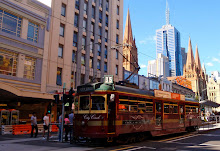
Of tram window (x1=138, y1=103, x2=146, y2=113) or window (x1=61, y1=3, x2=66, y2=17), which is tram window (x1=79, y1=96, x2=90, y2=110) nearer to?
tram window (x1=138, y1=103, x2=146, y2=113)

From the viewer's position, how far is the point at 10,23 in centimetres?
2309

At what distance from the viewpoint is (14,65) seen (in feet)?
76.3

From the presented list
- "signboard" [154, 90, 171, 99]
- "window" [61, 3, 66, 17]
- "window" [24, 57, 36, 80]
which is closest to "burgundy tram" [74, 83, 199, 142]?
"signboard" [154, 90, 171, 99]

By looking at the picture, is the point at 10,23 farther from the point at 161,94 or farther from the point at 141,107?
the point at 161,94

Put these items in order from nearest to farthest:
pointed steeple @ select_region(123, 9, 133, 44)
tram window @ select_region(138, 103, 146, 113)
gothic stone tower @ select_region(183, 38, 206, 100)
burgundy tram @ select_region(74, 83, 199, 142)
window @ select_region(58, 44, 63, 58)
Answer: burgundy tram @ select_region(74, 83, 199, 142) → tram window @ select_region(138, 103, 146, 113) → window @ select_region(58, 44, 63, 58) → pointed steeple @ select_region(123, 9, 133, 44) → gothic stone tower @ select_region(183, 38, 206, 100)

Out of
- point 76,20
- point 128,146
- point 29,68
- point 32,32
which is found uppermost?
point 76,20

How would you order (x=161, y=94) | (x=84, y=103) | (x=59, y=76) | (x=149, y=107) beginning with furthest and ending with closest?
1. (x=59, y=76)
2. (x=161, y=94)
3. (x=149, y=107)
4. (x=84, y=103)

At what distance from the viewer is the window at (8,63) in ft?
72.6

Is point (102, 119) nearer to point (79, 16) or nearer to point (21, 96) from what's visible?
point (21, 96)

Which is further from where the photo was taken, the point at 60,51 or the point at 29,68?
the point at 60,51

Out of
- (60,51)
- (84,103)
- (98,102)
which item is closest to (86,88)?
(84,103)

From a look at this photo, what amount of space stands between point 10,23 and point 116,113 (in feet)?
54.1

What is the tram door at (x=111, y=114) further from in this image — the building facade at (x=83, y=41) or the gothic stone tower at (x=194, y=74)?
the gothic stone tower at (x=194, y=74)

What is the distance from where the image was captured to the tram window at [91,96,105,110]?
12.4 m
